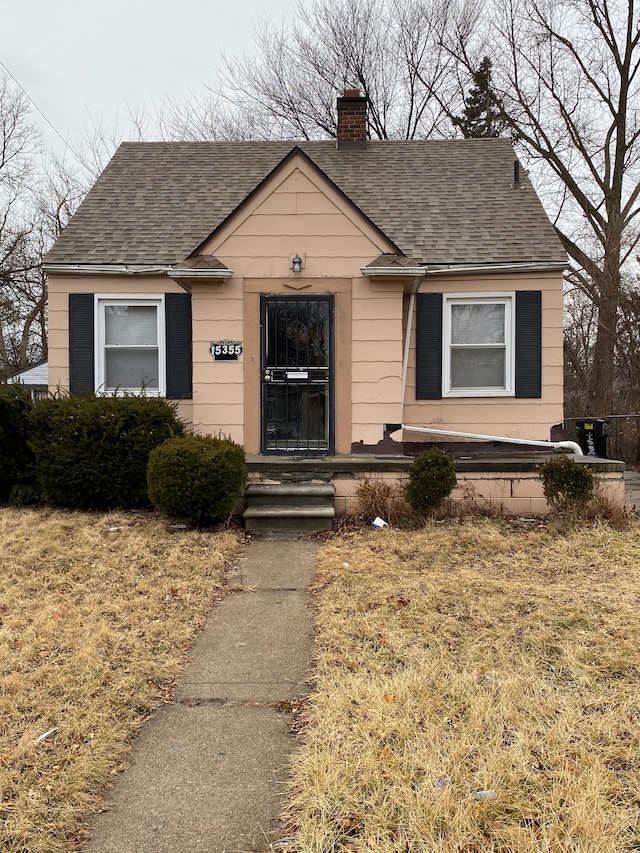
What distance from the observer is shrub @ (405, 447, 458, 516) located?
7.40m

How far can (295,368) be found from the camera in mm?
8992

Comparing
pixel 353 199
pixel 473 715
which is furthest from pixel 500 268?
pixel 473 715

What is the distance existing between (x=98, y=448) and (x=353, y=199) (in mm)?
6418

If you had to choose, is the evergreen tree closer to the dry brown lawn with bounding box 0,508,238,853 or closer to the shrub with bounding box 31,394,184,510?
the shrub with bounding box 31,394,184,510

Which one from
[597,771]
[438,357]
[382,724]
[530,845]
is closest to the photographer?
[530,845]

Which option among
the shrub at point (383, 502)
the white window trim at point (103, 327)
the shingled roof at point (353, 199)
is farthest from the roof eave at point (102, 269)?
the shrub at point (383, 502)

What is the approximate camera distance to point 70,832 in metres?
2.43

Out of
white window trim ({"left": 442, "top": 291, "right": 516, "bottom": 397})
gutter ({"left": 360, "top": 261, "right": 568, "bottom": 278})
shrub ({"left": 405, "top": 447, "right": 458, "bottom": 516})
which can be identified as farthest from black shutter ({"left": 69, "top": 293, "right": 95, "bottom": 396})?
white window trim ({"left": 442, "top": 291, "right": 516, "bottom": 397})

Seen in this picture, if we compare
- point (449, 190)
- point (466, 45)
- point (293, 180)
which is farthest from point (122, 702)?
point (466, 45)

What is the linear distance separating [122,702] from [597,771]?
237 centimetres

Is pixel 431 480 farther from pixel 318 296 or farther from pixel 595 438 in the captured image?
pixel 595 438

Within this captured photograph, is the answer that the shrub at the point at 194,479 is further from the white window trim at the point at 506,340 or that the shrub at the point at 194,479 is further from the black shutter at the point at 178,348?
the white window trim at the point at 506,340

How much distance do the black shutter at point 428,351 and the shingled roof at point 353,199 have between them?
845 millimetres

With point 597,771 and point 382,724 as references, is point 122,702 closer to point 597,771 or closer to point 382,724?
point 382,724
